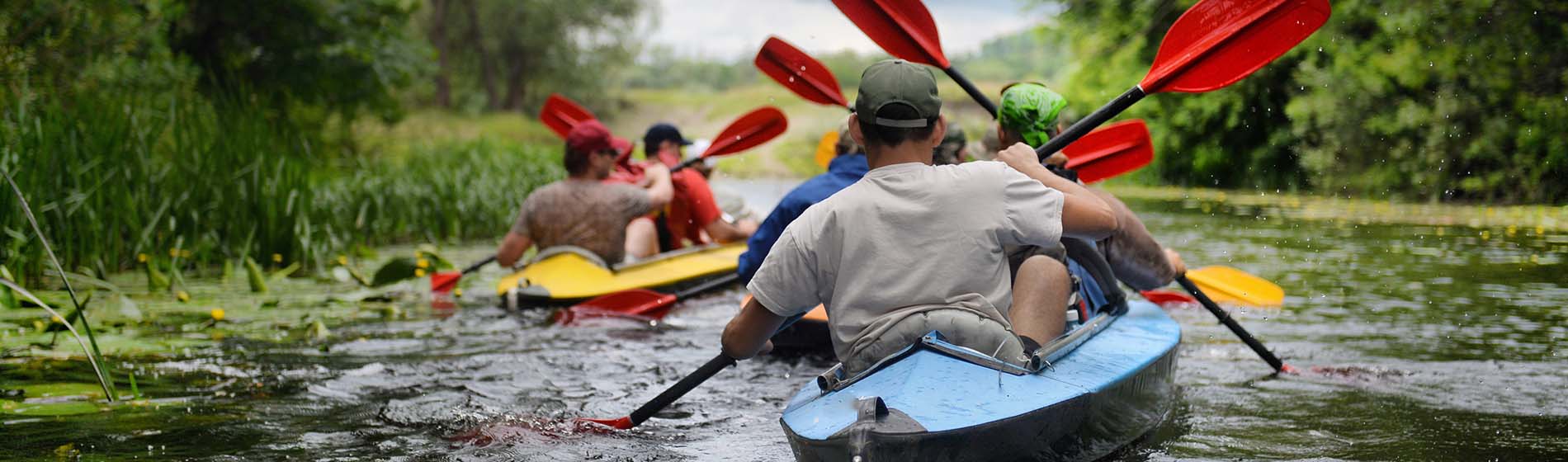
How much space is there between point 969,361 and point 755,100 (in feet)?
173

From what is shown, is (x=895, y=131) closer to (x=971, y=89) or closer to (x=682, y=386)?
(x=682, y=386)

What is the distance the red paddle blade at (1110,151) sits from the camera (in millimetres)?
4863

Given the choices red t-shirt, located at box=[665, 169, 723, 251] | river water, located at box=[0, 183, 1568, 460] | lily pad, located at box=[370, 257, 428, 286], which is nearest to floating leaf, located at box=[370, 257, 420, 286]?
lily pad, located at box=[370, 257, 428, 286]

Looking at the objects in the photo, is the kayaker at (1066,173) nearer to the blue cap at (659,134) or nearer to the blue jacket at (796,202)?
the blue jacket at (796,202)

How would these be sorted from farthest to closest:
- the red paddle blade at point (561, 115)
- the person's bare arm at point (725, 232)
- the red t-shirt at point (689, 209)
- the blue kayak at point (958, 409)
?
the red paddle blade at point (561, 115), the person's bare arm at point (725, 232), the red t-shirt at point (689, 209), the blue kayak at point (958, 409)

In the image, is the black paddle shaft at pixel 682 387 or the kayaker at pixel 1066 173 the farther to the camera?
the kayaker at pixel 1066 173

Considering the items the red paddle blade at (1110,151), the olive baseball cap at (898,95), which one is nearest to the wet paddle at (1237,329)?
the red paddle blade at (1110,151)

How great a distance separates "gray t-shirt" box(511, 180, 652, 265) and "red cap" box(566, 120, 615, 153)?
0.62 ft

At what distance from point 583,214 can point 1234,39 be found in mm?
3892

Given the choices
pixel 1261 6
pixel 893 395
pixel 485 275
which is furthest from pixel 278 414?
pixel 485 275

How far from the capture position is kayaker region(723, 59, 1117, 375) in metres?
2.77

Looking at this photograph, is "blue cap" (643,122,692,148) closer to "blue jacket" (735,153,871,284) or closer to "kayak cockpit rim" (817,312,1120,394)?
"blue jacket" (735,153,871,284)

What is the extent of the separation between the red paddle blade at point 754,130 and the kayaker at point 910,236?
4396mm

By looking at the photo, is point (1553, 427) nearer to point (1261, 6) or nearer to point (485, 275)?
point (1261, 6)
